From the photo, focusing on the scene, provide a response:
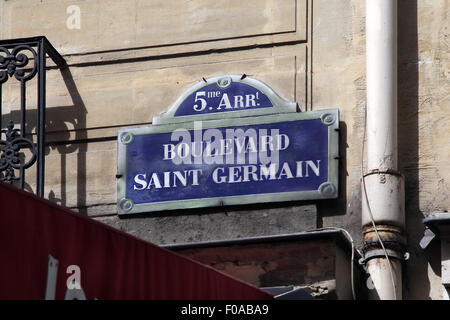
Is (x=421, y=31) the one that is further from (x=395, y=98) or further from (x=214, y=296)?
(x=214, y=296)

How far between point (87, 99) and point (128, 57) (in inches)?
20.9

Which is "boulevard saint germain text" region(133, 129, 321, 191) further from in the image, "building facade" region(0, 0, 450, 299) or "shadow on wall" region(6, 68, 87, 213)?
"shadow on wall" region(6, 68, 87, 213)

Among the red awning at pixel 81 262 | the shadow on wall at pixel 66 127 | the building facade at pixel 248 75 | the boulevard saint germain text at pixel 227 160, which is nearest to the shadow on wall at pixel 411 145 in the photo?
the building facade at pixel 248 75

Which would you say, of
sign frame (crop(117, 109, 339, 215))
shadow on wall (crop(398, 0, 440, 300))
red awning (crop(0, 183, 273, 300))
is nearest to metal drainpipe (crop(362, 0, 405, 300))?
shadow on wall (crop(398, 0, 440, 300))

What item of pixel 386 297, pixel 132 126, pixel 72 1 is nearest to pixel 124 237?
pixel 386 297

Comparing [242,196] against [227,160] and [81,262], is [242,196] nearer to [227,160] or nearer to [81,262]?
[227,160]

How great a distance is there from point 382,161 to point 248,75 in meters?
1.55

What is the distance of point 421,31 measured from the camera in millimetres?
12500

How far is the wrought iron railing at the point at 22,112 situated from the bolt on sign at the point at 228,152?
71 centimetres

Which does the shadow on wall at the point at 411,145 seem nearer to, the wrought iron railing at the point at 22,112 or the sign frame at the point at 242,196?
the sign frame at the point at 242,196

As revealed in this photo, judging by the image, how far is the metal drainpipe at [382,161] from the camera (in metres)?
11.7

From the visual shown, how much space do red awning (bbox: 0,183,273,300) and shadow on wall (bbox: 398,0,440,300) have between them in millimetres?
3049

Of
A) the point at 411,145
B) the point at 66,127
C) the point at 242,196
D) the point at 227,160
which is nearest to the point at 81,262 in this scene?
the point at 242,196
